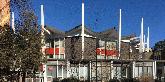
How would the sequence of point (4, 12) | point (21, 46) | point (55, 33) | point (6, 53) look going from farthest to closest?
point (55, 33) → point (21, 46) → point (4, 12) → point (6, 53)

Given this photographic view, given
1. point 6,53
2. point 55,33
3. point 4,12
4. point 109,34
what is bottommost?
point 6,53

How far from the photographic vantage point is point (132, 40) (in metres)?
82.2

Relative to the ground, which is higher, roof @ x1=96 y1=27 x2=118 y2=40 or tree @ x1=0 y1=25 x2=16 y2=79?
roof @ x1=96 y1=27 x2=118 y2=40

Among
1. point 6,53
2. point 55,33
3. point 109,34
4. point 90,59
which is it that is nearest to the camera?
point 6,53

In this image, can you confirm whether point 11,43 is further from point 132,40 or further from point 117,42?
point 132,40

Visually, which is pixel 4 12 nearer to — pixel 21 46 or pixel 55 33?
pixel 21 46

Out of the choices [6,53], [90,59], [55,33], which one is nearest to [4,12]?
[6,53]

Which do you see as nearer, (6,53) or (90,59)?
(6,53)

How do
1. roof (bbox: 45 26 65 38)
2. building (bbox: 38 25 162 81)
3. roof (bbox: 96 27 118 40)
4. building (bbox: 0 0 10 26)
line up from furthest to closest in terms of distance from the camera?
roof (bbox: 96 27 118 40) → roof (bbox: 45 26 65 38) → building (bbox: 38 25 162 81) → building (bbox: 0 0 10 26)

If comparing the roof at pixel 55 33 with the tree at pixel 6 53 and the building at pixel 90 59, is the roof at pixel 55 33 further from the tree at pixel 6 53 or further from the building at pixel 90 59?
the tree at pixel 6 53

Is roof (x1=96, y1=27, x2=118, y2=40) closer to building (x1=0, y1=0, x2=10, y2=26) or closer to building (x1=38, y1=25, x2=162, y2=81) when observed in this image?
building (x1=38, y1=25, x2=162, y2=81)

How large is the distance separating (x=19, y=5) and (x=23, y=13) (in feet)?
5.48

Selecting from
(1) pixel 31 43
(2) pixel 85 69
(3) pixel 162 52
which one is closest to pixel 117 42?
(2) pixel 85 69

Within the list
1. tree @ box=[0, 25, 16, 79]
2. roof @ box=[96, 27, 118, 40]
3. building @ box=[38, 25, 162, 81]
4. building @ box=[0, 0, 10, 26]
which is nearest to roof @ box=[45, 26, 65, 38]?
building @ box=[38, 25, 162, 81]
